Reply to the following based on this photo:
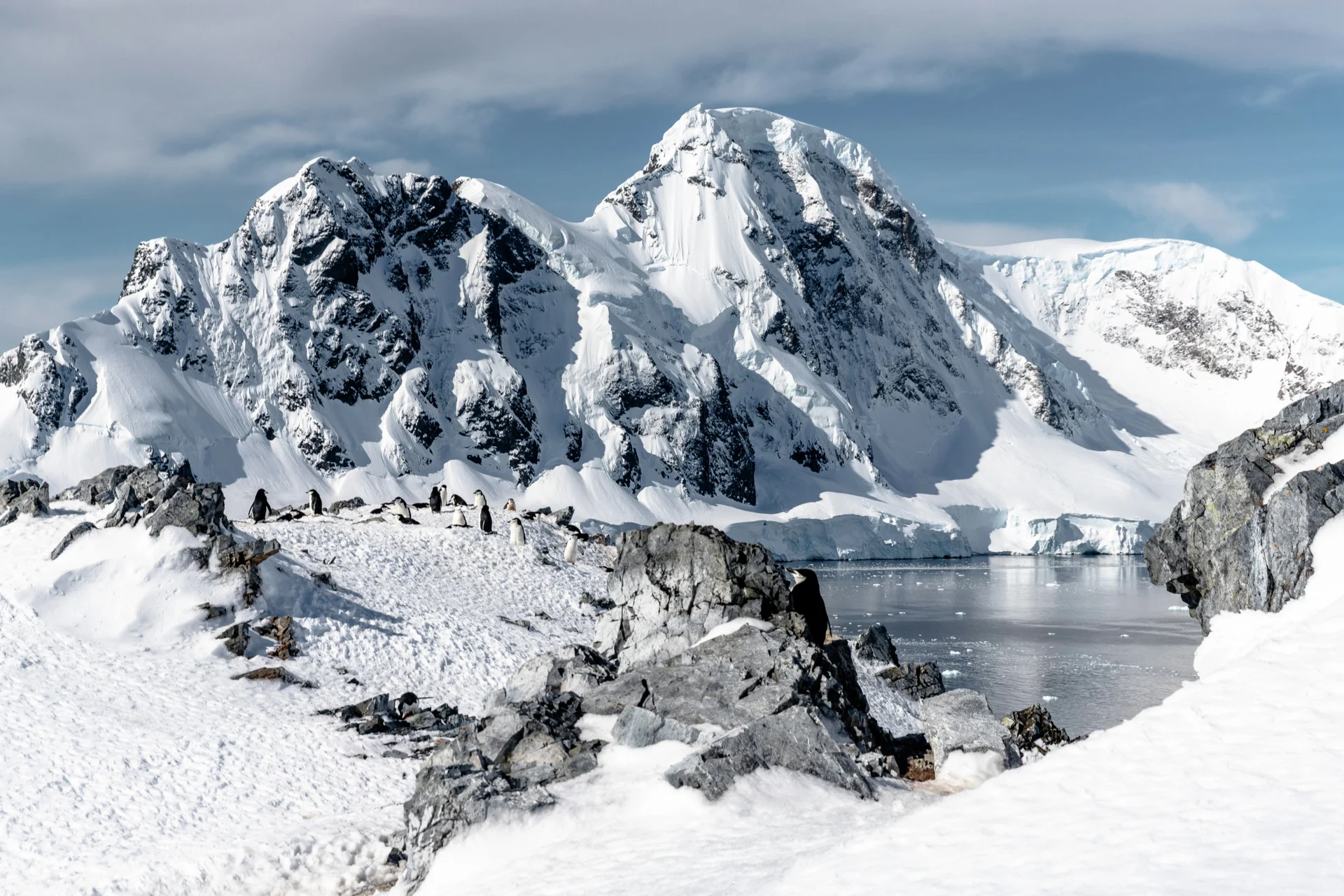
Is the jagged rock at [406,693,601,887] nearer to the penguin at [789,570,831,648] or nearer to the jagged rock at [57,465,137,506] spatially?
the penguin at [789,570,831,648]

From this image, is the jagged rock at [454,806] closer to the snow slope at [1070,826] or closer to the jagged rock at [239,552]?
the snow slope at [1070,826]

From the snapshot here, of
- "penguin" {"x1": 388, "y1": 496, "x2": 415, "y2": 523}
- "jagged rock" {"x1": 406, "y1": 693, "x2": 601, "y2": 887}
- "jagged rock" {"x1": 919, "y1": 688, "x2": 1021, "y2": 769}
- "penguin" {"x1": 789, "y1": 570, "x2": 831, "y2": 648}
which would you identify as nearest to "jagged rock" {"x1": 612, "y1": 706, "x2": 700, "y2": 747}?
"jagged rock" {"x1": 406, "y1": 693, "x2": 601, "y2": 887}

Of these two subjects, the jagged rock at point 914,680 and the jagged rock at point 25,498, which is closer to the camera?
the jagged rock at point 25,498

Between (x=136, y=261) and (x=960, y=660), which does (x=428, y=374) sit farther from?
(x=960, y=660)

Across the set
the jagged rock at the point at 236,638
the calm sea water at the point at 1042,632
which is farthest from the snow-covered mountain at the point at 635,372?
the jagged rock at the point at 236,638

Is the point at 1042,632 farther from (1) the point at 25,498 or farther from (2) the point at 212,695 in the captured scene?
(1) the point at 25,498

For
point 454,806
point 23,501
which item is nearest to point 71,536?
point 23,501

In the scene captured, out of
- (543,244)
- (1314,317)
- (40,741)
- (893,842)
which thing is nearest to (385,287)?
(543,244)
